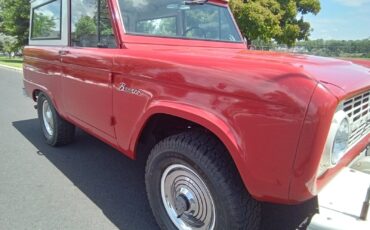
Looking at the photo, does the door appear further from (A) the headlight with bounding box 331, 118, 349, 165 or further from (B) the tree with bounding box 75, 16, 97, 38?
(A) the headlight with bounding box 331, 118, 349, 165

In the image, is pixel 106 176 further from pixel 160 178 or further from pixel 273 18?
pixel 273 18

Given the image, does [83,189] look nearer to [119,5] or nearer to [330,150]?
[119,5]

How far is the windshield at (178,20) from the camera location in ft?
10.3

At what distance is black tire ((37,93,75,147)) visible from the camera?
14.8ft

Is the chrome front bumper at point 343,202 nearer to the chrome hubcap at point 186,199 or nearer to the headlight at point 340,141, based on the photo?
the headlight at point 340,141

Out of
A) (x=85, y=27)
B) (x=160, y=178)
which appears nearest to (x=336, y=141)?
(x=160, y=178)

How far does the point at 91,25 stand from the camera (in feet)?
11.0

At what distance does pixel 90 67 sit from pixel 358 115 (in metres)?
2.16

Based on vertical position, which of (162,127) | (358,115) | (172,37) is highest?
(172,37)

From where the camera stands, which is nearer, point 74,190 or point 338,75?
point 338,75

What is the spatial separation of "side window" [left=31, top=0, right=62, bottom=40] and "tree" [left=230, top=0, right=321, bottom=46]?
36.7 feet

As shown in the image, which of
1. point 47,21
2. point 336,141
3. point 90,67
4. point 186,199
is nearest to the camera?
point 336,141

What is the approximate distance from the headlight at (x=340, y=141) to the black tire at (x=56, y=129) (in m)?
3.44

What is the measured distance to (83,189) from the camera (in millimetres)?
3631
